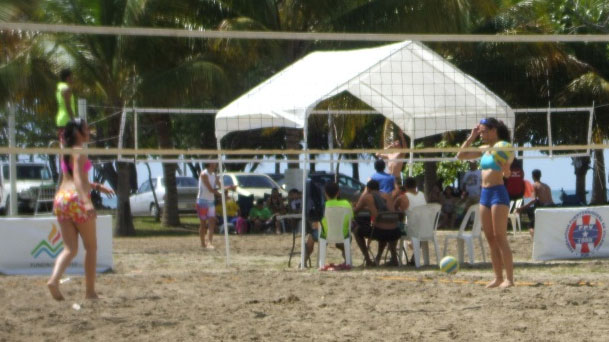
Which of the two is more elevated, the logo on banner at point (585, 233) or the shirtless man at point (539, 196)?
the shirtless man at point (539, 196)

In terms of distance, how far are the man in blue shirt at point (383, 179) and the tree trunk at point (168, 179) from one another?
39.1ft

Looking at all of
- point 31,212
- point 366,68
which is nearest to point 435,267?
point 366,68

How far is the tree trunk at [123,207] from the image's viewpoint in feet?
72.6

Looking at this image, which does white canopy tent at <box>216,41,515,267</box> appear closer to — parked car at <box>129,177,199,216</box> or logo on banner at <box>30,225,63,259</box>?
logo on banner at <box>30,225,63,259</box>

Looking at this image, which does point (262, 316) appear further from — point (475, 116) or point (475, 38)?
point (475, 116)

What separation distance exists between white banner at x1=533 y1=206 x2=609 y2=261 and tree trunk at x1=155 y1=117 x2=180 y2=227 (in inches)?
505

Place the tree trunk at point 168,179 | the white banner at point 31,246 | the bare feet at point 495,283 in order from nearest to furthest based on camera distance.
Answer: the bare feet at point 495,283 → the white banner at point 31,246 → the tree trunk at point 168,179

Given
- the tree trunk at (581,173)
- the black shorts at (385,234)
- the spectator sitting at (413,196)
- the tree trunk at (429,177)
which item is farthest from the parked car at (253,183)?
the black shorts at (385,234)

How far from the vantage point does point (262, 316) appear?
23.8 feet

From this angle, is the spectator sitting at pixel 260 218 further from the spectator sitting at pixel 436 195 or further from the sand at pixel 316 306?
the sand at pixel 316 306

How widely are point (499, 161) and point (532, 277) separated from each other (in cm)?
205

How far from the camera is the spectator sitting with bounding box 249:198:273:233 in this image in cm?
2186

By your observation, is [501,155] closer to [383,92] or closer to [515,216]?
[383,92]

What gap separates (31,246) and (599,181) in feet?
63.6
